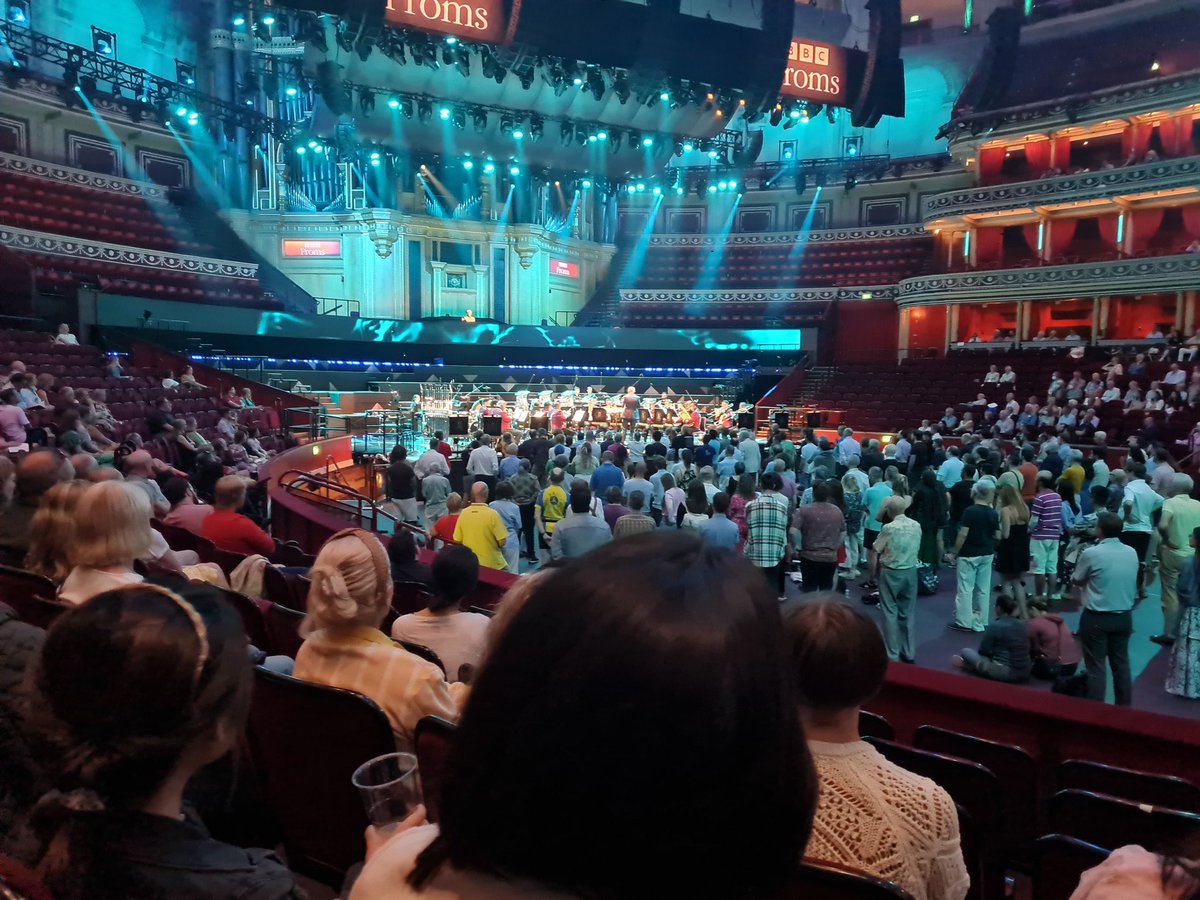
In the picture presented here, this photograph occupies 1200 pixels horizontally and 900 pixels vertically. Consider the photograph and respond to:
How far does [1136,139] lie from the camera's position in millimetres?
27250

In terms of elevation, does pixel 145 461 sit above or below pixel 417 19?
below

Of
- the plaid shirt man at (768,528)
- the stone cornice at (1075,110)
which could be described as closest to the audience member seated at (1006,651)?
the plaid shirt man at (768,528)

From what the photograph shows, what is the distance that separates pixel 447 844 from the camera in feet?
2.79

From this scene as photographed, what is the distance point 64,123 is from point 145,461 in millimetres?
22810

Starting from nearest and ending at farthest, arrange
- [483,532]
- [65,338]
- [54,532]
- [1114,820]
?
1. [1114,820]
2. [54,532]
3. [483,532]
4. [65,338]

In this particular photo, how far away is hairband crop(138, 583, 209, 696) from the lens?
1.41 m

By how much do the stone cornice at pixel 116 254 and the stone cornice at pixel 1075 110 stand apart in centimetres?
2553

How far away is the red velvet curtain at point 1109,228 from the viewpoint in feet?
91.7

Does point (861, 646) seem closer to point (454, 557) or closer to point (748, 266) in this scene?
point (454, 557)

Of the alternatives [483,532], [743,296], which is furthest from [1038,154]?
[483,532]

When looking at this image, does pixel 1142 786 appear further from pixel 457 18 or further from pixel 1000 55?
pixel 1000 55

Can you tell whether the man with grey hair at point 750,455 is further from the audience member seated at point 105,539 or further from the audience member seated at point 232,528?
the audience member seated at point 105,539

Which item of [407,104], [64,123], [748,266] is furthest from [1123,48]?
[64,123]

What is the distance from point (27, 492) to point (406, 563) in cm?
217
